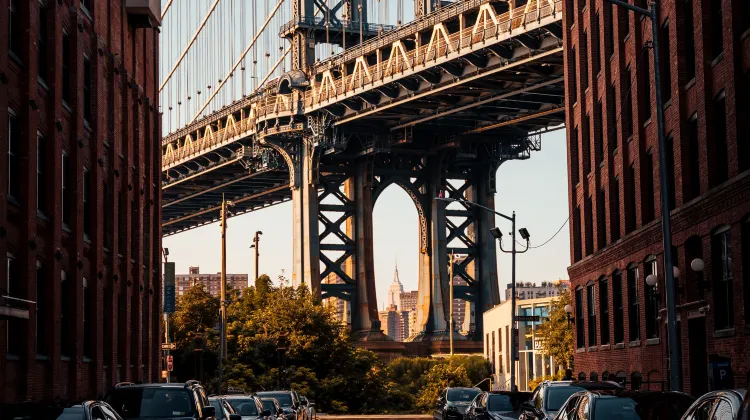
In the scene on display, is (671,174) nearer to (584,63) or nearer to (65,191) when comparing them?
(584,63)

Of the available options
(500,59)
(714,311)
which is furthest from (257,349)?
(714,311)

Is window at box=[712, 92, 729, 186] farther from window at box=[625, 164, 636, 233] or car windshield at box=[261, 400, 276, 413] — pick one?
car windshield at box=[261, 400, 276, 413]

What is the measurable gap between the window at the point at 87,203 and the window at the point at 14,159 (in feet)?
24.0

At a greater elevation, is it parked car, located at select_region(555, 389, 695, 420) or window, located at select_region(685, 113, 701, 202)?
window, located at select_region(685, 113, 701, 202)

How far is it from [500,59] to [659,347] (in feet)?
96.9

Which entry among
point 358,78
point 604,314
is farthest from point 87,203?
point 358,78

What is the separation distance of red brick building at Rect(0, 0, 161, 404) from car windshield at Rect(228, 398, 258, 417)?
4.21m

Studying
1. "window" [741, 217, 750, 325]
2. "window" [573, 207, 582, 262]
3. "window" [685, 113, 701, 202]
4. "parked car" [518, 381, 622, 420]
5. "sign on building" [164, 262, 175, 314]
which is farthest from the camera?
"sign on building" [164, 262, 175, 314]

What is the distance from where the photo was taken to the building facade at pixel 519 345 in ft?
276

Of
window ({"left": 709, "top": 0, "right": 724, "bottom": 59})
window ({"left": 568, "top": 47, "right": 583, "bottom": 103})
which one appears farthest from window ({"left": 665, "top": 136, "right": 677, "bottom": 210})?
window ({"left": 568, "top": 47, "right": 583, "bottom": 103})

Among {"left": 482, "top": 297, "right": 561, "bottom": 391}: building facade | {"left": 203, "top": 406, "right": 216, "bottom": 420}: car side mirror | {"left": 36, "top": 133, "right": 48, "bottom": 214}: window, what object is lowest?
{"left": 203, "top": 406, "right": 216, "bottom": 420}: car side mirror

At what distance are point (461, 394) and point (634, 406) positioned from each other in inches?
1000

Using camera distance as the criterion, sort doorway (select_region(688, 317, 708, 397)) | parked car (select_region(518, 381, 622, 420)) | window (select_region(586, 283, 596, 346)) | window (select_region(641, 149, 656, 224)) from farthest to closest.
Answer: window (select_region(586, 283, 596, 346)) → window (select_region(641, 149, 656, 224)) → doorway (select_region(688, 317, 708, 397)) → parked car (select_region(518, 381, 622, 420))

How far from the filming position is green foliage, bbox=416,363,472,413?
79.2 metres
